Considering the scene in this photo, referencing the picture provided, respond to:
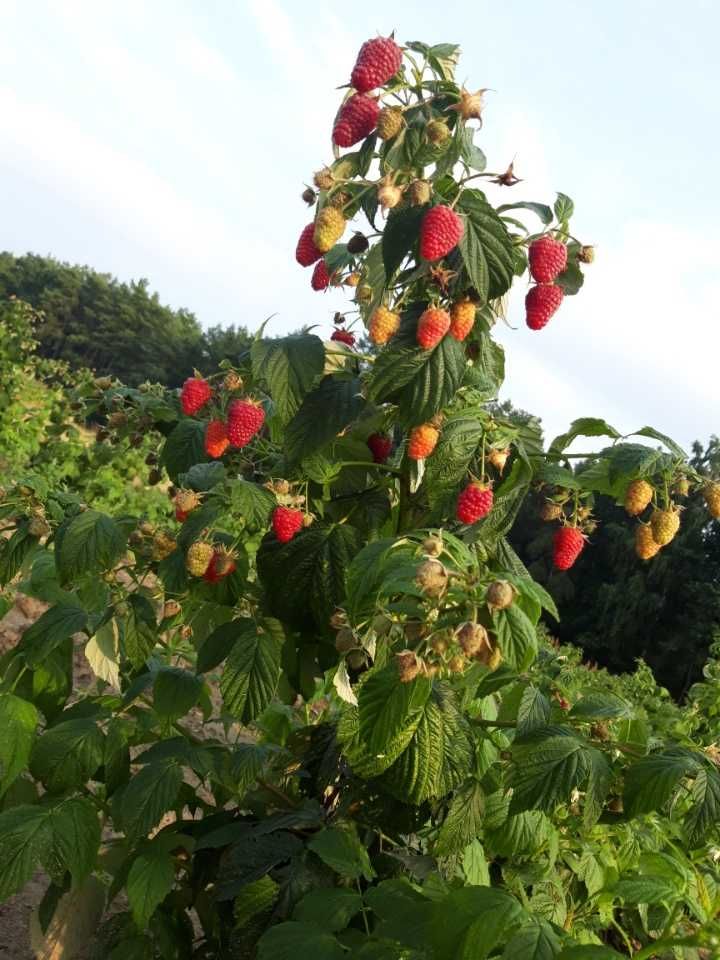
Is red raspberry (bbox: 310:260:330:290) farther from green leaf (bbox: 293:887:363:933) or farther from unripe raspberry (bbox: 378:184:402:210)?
green leaf (bbox: 293:887:363:933)

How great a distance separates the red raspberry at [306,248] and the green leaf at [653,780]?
3.27ft

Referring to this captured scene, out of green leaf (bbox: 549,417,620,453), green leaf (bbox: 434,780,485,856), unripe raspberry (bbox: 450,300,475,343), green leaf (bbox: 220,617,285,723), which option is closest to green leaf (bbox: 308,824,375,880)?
green leaf (bbox: 434,780,485,856)

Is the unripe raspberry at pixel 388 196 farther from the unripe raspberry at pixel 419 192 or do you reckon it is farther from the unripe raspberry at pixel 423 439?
the unripe raspberry at pixel 423 439

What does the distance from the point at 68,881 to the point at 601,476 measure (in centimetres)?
140

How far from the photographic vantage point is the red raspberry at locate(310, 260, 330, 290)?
1.75 m

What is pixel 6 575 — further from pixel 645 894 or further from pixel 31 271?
pixel 31 271

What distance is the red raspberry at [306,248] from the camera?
5.14ft

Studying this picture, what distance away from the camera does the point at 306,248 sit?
157cm

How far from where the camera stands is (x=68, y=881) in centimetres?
193

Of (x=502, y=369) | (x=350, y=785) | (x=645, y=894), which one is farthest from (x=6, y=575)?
(x=645, y=894)

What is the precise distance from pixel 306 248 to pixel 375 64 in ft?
1.03

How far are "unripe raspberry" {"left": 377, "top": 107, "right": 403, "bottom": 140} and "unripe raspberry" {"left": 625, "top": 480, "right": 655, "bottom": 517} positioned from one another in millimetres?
725

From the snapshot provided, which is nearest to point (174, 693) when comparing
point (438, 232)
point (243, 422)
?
point (243, 422)

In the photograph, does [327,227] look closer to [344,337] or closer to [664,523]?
[344,337]
